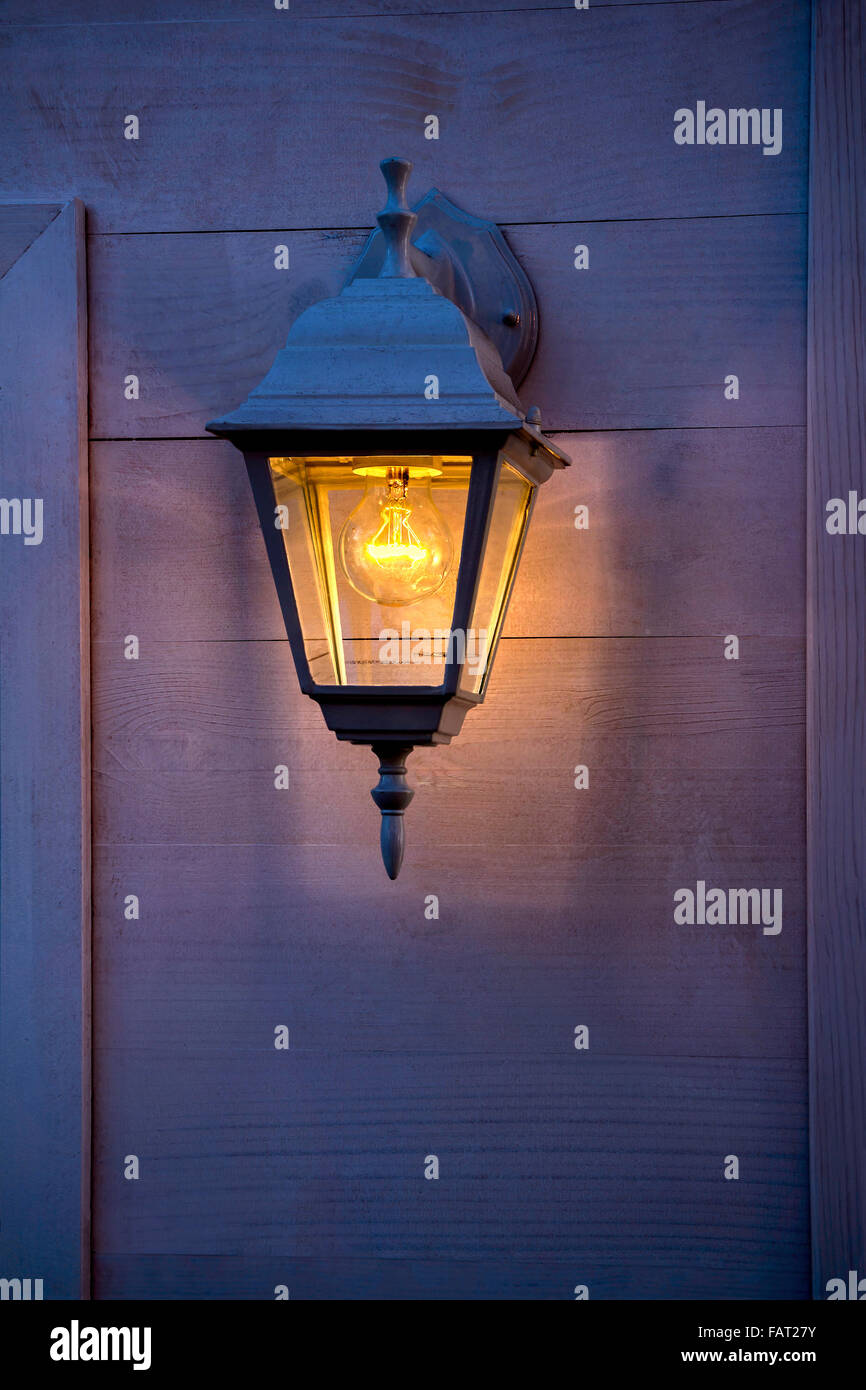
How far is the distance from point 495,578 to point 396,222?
364 mm

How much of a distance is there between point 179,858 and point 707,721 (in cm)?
63

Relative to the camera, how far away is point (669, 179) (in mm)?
1311

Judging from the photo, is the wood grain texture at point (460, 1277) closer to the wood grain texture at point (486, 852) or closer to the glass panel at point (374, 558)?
the wood grain texture at point (486, 852)

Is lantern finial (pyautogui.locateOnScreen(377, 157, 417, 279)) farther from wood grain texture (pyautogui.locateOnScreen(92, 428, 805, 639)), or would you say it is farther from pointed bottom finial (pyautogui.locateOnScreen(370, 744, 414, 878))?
pointed bottom finial (pyautogui.locateOnScreen(370, 744, 414, 878))

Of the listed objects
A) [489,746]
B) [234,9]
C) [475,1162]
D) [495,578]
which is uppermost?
[234,9]

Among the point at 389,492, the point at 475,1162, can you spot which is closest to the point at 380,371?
the point at 389,492

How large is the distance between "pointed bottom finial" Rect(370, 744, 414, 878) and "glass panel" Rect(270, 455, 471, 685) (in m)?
0.11

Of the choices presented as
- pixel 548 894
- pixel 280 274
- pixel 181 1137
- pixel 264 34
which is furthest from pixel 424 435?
pixel 181 1137

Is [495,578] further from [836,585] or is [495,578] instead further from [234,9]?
[234,9]

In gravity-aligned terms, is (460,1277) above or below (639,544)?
below

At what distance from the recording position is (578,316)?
1.32 meters

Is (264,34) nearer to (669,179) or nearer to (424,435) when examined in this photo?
(669,179)

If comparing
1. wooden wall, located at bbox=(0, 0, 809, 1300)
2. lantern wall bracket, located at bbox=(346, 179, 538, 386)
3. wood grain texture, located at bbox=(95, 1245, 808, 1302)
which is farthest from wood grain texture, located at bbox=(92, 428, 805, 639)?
wood grain texture, located at bbox=(95, 1245, 808, 1302)

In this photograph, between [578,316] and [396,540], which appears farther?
[578,316]
